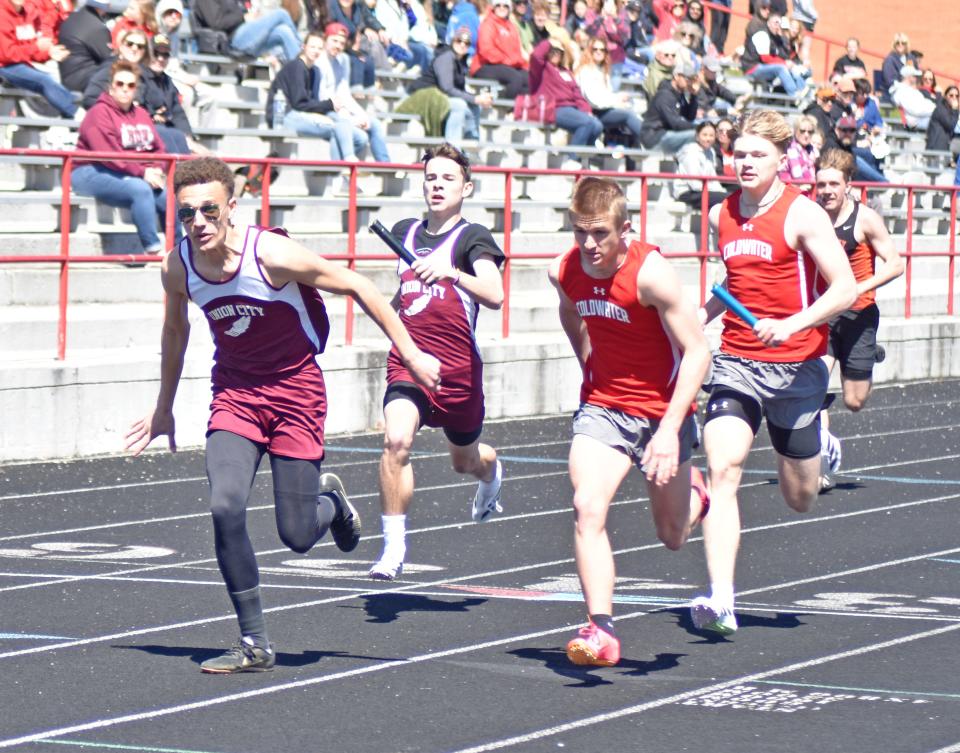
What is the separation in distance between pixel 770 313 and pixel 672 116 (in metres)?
14.0

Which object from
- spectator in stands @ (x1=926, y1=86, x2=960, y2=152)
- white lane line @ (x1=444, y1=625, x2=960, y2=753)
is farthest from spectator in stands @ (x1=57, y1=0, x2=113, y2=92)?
spectator in stands @ (x1=926, y1=86, x2=960, y2=152)

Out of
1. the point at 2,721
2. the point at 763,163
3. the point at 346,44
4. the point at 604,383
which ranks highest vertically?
the point at 346,44

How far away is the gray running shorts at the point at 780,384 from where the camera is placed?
25.1ft

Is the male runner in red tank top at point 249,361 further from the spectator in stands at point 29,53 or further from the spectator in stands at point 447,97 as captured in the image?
the spectator in stands at point 447,97

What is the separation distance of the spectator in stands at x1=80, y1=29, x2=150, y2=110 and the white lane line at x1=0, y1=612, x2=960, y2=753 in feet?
27.4

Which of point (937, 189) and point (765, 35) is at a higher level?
point (765, 35)

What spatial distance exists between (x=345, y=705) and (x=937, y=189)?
53.9 ft

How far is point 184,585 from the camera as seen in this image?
27.6 ft

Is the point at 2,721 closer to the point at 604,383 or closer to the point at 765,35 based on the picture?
the point at 604,383

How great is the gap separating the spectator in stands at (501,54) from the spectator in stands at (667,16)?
15.7 ft

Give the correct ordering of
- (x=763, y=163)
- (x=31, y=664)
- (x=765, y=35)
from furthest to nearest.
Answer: (x=765, y=35) < (x=763, y=163) < (x=31, y=664)

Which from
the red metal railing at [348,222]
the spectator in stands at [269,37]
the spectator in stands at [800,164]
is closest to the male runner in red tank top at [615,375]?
the red metal railing at [348,222]

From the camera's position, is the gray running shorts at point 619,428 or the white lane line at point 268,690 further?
the gray running shorts at point 619,428

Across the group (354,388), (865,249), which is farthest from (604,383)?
(354,388)
